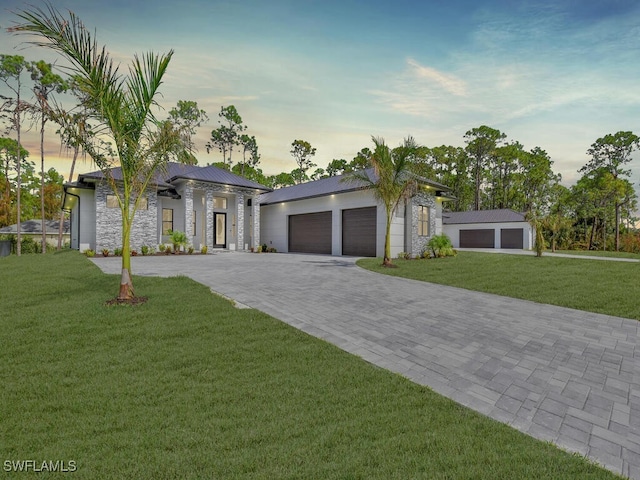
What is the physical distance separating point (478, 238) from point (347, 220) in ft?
59.8

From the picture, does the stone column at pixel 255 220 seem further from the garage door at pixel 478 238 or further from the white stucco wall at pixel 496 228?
the garage door at pixel 478 238

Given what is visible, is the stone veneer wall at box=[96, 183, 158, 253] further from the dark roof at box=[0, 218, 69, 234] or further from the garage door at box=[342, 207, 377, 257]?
the dark roof at box=[0, 218, 69, 234]

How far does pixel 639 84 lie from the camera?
449 inches

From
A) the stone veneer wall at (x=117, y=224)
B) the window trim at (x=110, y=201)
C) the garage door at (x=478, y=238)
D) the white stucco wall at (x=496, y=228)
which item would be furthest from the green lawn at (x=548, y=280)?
the garage door at (x=478, y=238)

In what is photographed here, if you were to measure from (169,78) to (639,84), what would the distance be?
16687 millimetres

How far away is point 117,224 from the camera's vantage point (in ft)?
57.7

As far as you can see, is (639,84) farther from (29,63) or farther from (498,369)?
(29,63)

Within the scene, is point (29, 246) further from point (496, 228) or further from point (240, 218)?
point (496, 228)

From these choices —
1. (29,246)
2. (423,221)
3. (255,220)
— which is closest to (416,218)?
(423,221)

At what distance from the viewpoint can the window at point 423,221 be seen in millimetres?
19092

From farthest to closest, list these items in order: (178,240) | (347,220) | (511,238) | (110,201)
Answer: (511,238)
(347,220)
(178,240)
(110,201)

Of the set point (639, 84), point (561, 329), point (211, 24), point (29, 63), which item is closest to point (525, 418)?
point (561, 329)

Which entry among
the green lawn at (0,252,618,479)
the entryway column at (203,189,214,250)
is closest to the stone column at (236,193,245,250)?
the entryway column at (203,189,214,250)

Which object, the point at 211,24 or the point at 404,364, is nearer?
the point at 404,364
